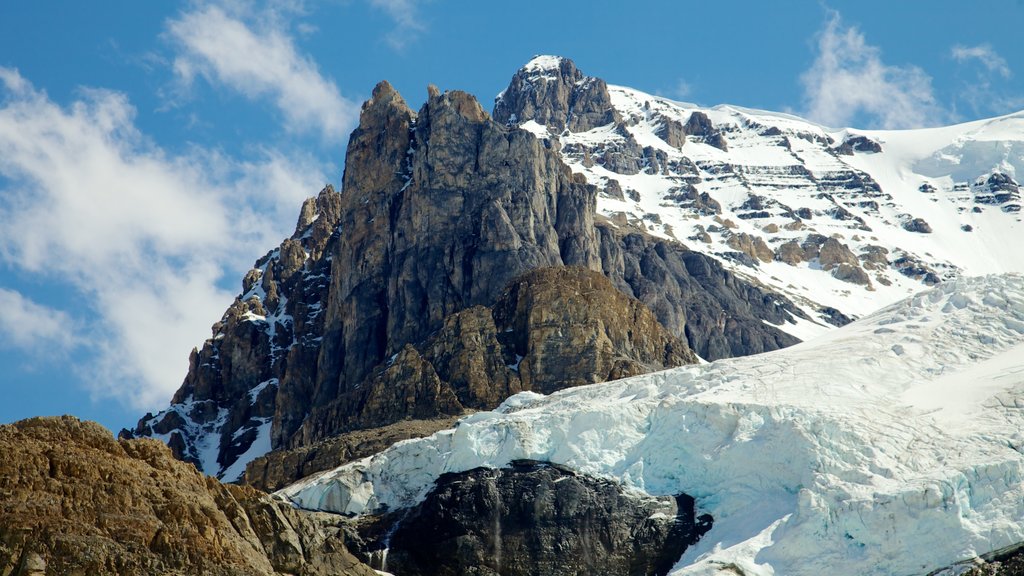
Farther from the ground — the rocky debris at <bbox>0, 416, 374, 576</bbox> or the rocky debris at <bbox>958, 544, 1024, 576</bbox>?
the rocky debris at <bbox>0, 416, 374, 576</bbox>

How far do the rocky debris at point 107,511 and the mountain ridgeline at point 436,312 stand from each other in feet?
188

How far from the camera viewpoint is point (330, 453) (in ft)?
404

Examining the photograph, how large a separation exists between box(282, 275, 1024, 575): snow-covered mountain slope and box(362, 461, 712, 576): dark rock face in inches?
66.2

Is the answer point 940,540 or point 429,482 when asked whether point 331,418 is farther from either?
point 940,540

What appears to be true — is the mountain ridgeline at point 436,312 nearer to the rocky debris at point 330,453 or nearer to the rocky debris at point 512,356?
the rocky debris at point 512,356

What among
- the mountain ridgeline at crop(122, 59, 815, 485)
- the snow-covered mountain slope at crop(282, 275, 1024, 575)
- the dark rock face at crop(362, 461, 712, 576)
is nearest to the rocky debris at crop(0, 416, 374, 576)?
the dark rock face at crop(362, 461, 712, 576)

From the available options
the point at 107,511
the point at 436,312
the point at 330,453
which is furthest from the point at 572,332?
the point at 107,511

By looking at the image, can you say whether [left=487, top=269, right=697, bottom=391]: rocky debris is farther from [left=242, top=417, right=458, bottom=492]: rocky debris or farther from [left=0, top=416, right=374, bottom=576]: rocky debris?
[left=0, top=416, right=374, bottom=576]: rocky debris

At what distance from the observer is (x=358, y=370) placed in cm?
16400

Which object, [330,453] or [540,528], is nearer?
[540,528]

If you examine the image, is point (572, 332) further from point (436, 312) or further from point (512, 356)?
point (436, 312)

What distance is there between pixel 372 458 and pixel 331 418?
3914 centimetres

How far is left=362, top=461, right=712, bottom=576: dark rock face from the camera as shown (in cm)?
9038

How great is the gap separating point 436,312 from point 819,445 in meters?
75.7
